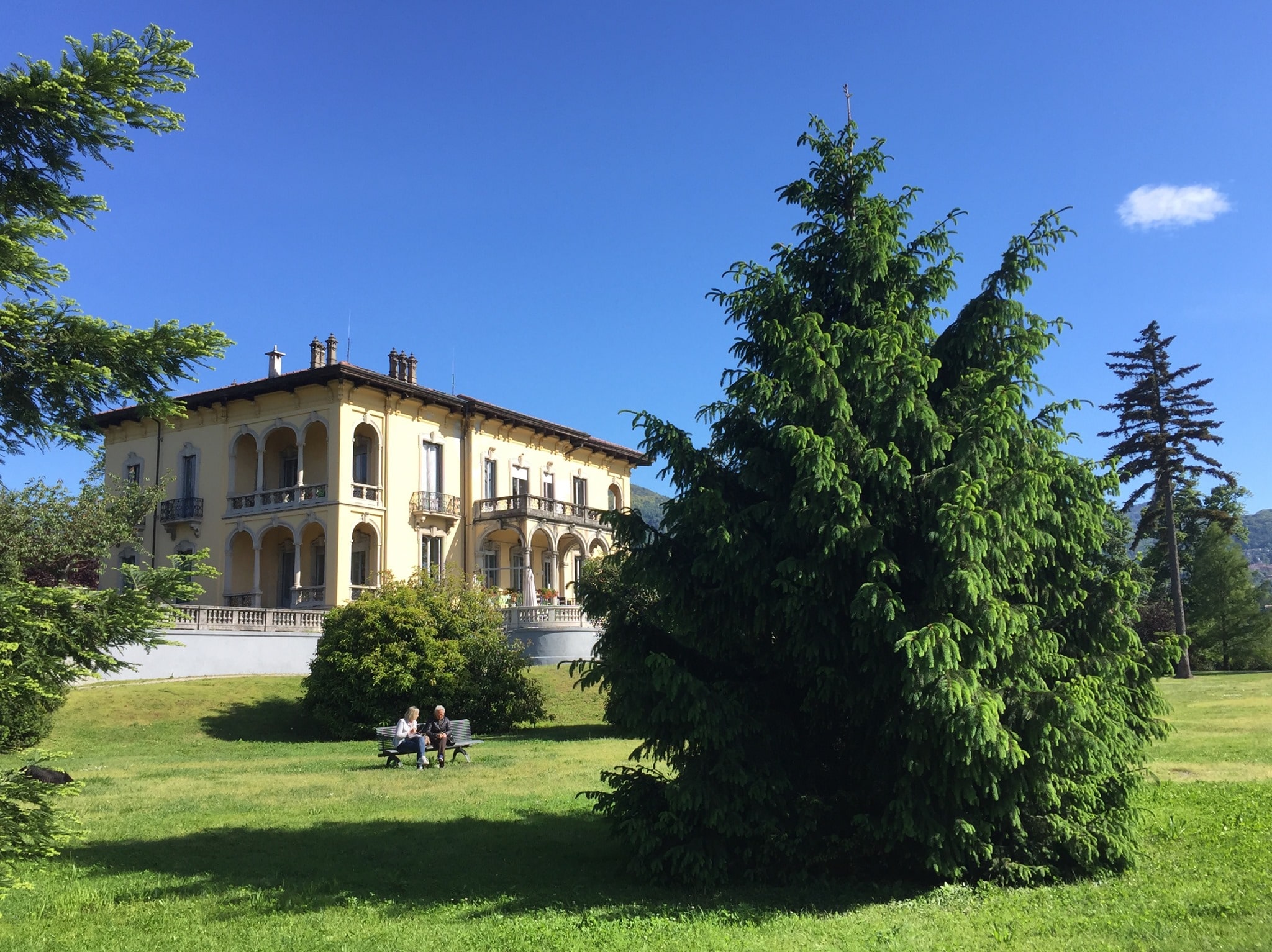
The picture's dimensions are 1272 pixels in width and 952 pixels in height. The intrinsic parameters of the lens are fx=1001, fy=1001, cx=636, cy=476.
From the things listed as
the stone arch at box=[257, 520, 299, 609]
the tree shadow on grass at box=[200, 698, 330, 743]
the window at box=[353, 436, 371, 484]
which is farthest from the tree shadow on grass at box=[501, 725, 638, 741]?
the stone arch at box=[257, 520, 299, 609]

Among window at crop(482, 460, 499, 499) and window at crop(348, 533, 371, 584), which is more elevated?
window at crop(482, 460, 499, 499)

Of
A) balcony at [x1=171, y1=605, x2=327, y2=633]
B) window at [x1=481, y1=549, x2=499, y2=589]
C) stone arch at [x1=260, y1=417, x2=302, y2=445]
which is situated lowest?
balcony at [x1=171, y1=605, x2=327, y2=633]

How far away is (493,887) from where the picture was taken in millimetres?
9367

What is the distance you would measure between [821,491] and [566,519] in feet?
115

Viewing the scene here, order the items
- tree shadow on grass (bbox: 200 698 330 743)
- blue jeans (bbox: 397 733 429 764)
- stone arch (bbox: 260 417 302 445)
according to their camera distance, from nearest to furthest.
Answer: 1. blue jeans (bbox: 397 733 429 764)
2. tree shadow on grass (bbox: 200 698 330 743)
3. stone arch (bbox: 260 417 302 445)

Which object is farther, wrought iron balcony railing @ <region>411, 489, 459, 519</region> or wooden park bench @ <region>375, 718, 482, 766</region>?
wrought iron balcony railing @ <region>411, 489, 459, 519</region>

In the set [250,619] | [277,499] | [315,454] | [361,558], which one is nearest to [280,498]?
[277,499]

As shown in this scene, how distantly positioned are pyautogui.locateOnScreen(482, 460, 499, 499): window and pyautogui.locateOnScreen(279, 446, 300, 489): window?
778cm

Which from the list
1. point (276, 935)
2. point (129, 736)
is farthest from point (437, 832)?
point (129, 736)

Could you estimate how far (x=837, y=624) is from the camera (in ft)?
30.7

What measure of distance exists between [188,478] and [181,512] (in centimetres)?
153

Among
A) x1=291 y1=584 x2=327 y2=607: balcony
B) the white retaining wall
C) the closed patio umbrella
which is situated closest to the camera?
the white retaining wall

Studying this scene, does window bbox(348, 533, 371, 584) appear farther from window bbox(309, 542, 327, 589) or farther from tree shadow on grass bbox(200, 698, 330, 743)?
tree shadow on grass bbox(200, 698, 330, 743)

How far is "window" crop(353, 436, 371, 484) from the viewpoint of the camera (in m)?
39.1
